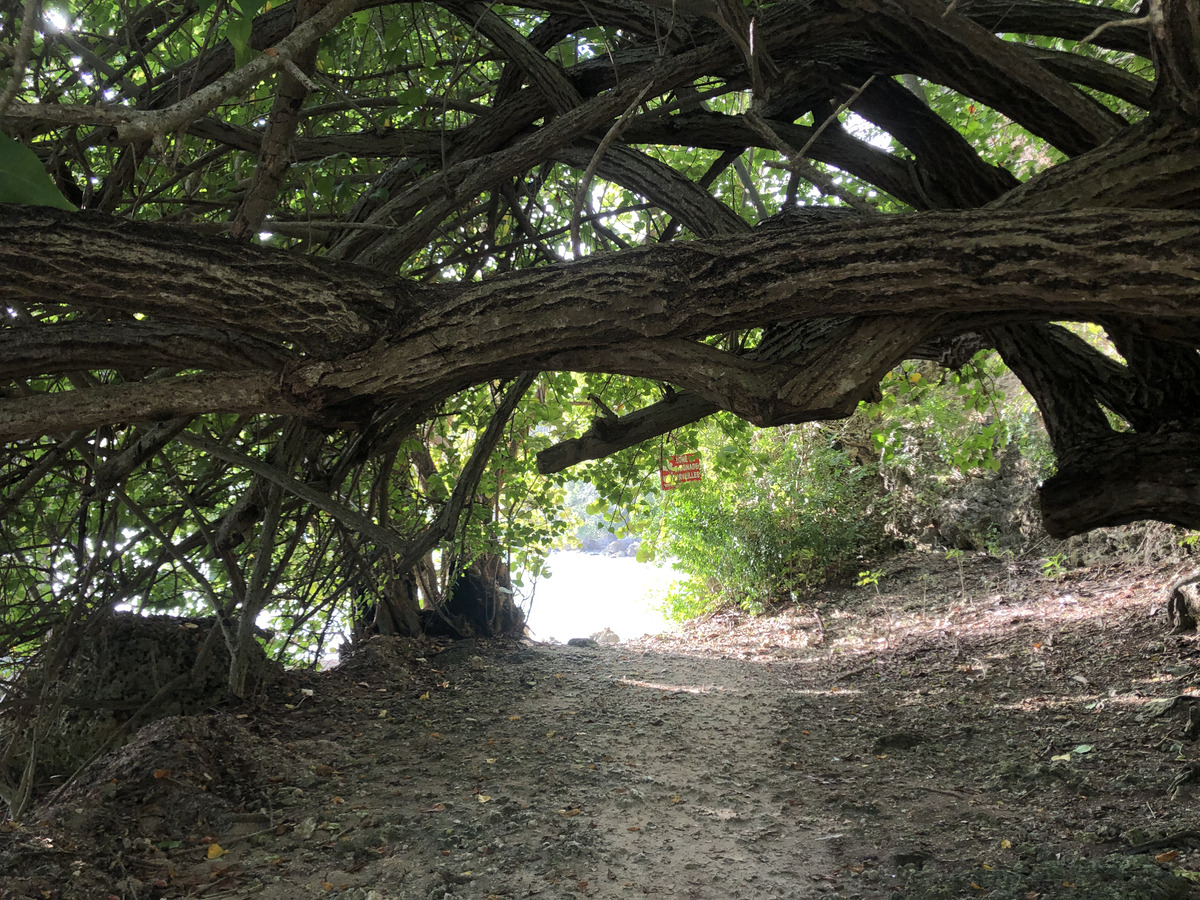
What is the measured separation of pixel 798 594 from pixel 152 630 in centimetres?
687

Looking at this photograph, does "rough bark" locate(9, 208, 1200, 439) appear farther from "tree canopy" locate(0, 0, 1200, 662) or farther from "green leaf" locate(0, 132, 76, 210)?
"green leaf" locate(0, 132, 76, 210)

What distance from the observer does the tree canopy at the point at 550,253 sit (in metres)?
2.05

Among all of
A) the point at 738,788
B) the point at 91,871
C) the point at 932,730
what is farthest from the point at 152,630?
the point at 932,730

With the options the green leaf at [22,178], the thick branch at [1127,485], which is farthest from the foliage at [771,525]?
the green leaf at [22,178]

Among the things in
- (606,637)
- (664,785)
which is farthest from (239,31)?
(606,637)

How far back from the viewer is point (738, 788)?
3719 mm

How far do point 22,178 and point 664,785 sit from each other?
3374mm

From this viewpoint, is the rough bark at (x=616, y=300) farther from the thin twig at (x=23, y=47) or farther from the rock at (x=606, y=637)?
the rock at (x=606, y=637)

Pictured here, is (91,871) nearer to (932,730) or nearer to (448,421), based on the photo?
(932,730)

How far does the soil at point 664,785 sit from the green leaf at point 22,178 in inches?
Result: 81.1

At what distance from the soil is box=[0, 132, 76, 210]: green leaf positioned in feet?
6.76

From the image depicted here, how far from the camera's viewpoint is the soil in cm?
261

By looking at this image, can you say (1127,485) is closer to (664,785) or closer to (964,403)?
(664,785)

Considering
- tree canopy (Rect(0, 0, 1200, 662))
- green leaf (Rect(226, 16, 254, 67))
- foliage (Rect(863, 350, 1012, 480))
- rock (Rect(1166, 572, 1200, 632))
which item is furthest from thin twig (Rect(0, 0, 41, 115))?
rock (Rect(1166, 572, 1200, 632))
